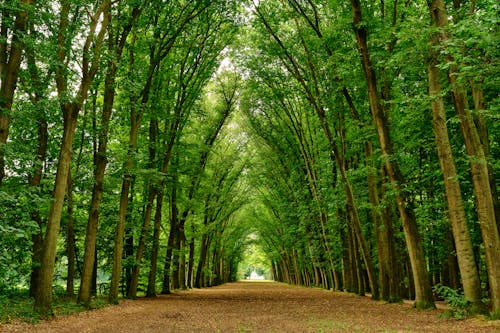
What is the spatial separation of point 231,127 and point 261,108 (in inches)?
350

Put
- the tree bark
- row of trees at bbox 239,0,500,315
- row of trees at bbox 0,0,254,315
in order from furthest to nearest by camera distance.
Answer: the tree bark → row of trees at bbox 0,0,254,315 → row of trees at bbox 239,0,500,315

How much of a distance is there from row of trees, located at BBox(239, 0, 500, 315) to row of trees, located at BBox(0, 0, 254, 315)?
391cm

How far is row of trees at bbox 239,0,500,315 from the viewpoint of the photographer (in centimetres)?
1055

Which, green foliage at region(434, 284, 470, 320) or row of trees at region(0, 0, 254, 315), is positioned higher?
row of trees at region(0, 0, 254, 315)

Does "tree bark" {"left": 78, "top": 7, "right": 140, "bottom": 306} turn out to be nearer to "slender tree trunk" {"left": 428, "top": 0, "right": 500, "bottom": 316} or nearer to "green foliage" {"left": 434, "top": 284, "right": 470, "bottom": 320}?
"slender tree trunk" {"left": 428, "top": 0, "right": 500, "bottom": 316}

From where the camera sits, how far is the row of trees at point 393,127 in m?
10.5

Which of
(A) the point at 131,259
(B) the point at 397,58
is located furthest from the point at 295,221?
(B) the point at 397,58

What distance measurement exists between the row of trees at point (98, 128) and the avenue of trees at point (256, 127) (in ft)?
0.31

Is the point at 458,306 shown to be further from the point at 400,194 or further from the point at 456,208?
the point at 400,194

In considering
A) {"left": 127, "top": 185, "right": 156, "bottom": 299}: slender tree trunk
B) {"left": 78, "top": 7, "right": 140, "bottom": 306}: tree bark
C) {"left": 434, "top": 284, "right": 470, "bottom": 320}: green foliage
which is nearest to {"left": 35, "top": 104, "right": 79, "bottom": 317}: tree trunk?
{"left": 78, "top": 7, "right": 140, "bottom": 306}: tree bark

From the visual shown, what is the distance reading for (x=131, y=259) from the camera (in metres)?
21.8

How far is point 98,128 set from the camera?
1631 centimetres

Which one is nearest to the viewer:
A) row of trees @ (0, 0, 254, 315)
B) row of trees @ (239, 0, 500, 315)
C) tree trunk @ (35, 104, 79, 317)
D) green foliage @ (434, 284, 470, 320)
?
row of trees @ (239, 0, 500, 315)

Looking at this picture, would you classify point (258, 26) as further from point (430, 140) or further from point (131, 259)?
point (131, 259)
